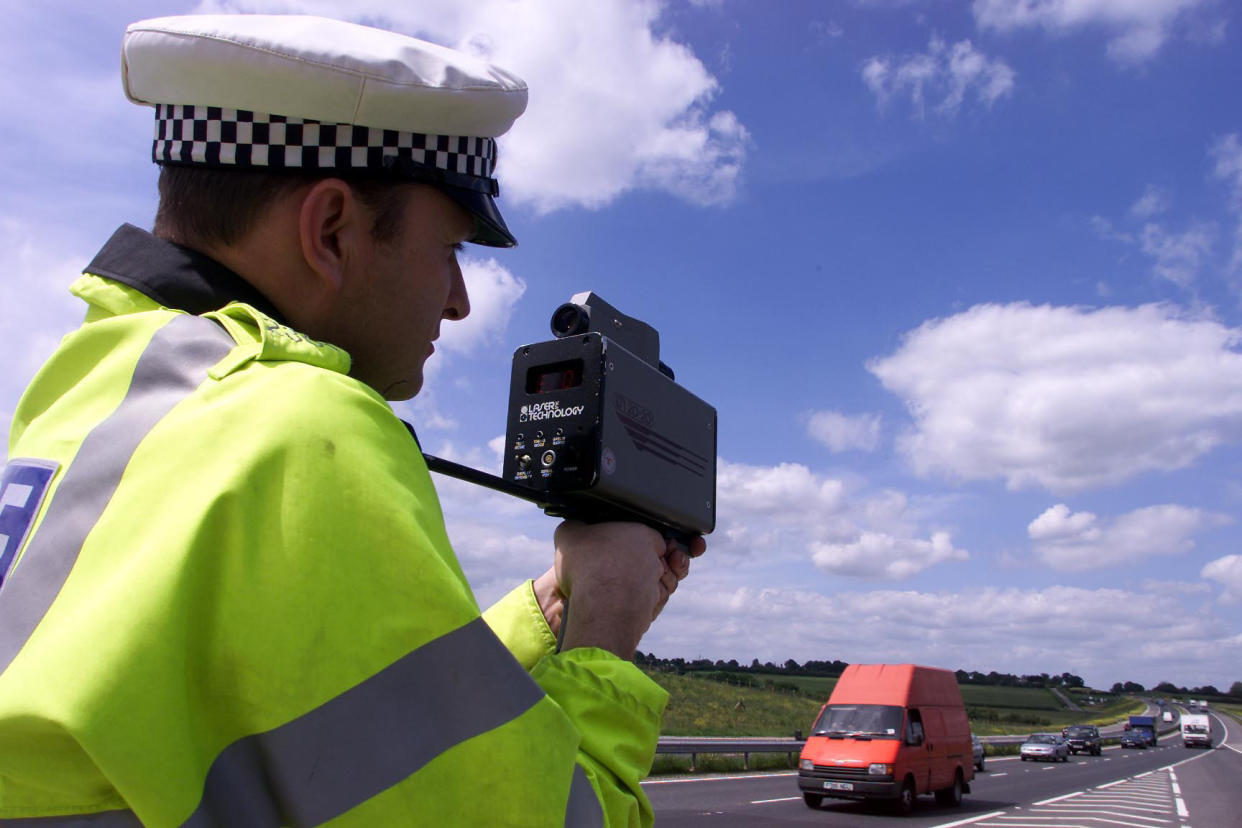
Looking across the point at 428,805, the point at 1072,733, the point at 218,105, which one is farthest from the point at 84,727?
the point at 1072,733

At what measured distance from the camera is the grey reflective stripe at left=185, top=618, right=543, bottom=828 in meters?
0.84

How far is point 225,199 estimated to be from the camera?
48.3 inches

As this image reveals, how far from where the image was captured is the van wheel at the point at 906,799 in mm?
16781

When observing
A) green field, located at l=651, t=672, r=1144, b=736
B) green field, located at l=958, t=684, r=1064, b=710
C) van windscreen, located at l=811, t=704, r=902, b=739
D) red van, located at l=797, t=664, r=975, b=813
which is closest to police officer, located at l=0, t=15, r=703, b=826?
green field, located at l=651, t=672, r=1144, b=736

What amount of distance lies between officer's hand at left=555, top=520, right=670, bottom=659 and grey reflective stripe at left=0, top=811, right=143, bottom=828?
69 centimetres

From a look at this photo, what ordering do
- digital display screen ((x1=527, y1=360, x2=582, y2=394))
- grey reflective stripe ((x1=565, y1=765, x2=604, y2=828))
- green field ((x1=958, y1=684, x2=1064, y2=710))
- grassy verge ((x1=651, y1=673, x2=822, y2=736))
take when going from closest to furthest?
grey reflective stripe ((x1=565, y1=765, x2=604, y2=828)), digital display screen ((x1=527, y1=360, x2=582, y2=394)), grassy verge ((x1=651, y1=673, x2=822, y2=736)), green field ((x1=958, y1=684, x2=1064, y2=710))

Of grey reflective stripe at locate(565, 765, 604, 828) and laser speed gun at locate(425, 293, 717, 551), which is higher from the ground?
laser speed gun at locate(425, 293, 717, 551)

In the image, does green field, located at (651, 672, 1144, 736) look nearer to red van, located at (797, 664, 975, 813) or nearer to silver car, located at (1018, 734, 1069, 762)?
red van, located at (797, 664, 975, 813)

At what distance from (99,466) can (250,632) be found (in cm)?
24

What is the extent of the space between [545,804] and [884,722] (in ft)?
59.2

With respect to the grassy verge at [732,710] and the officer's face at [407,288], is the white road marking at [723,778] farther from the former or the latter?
the officer's face at [407,288]

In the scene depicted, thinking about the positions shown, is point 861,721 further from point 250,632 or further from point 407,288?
point 250,632

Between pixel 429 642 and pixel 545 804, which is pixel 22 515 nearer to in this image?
pixel 429 642

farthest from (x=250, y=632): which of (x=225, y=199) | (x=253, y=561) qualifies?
(x=225, y=199)
